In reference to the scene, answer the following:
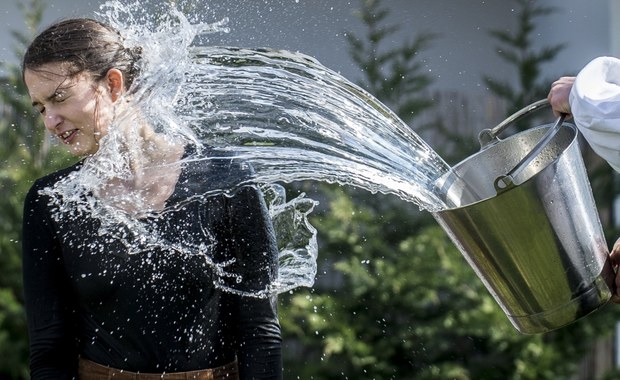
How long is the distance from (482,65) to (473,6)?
35cm

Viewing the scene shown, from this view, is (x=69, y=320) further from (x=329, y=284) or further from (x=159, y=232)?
(x=329, y=284)

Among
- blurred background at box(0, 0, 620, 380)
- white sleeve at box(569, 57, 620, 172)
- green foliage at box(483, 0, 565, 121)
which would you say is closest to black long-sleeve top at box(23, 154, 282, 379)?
white sleeve at box(569, 57, 620, 172)

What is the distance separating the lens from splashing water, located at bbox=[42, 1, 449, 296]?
9.18ft

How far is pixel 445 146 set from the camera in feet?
19.2

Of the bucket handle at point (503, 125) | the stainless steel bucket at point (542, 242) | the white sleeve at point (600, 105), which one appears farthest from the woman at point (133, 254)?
the white sleeve at point (600, 105)

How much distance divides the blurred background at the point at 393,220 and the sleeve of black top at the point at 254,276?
8.25ft

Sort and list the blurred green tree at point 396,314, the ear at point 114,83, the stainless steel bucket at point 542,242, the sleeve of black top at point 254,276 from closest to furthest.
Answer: the stainless steel bucket at point 542,242, the sleeve of black top at point 254,276, the ear at point 114,83, the blurred green tree at point 396,314

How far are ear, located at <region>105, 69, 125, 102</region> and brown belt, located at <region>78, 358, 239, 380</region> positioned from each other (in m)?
0.59

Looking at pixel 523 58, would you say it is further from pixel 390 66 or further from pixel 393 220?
pixel 393 220

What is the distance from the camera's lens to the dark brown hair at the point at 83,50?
2.80m

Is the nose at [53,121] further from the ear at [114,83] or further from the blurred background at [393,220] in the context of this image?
the blurred background at [393,220]

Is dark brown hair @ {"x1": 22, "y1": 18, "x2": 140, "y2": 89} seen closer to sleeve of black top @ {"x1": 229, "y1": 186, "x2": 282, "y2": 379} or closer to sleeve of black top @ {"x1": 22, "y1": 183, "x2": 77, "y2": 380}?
sleeve of black top @ {"x1": 22, "y1": 183, "x2": 77, "y2": 380}

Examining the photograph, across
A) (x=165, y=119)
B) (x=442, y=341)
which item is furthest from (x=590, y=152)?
(x=165, y=119)

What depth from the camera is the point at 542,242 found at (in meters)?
→ 2.67
